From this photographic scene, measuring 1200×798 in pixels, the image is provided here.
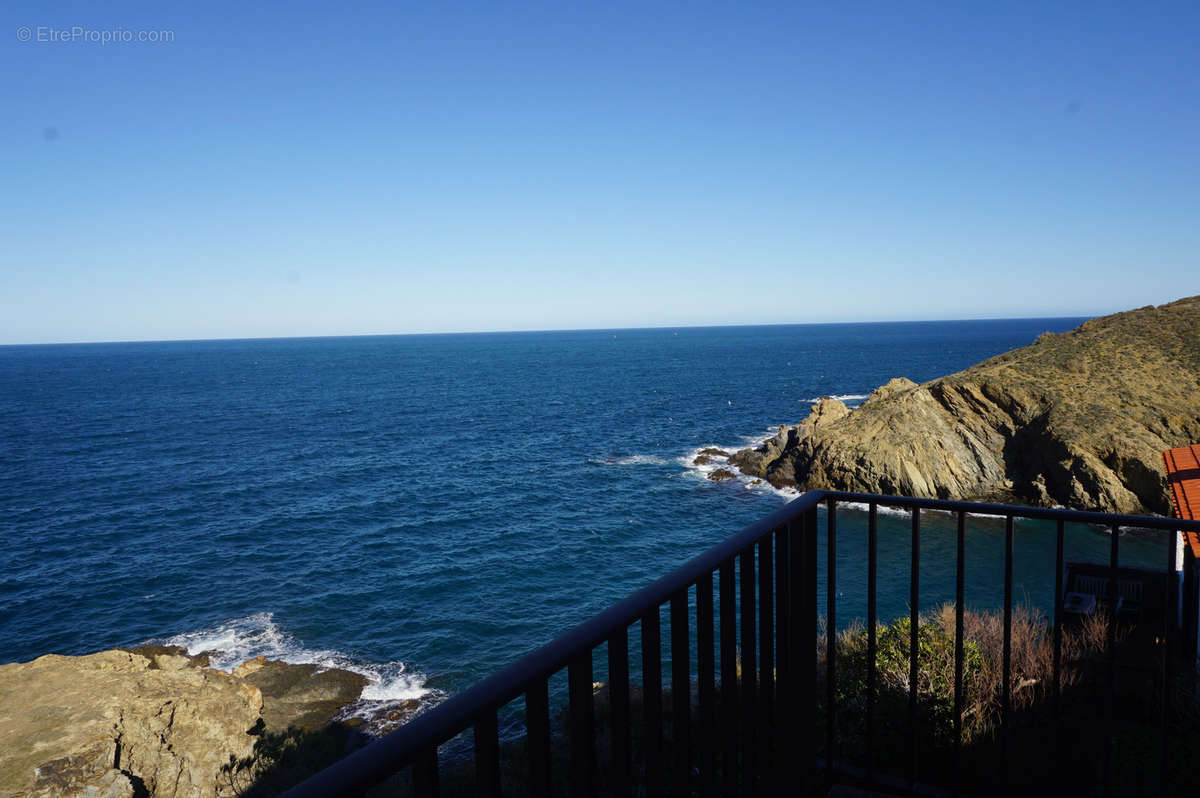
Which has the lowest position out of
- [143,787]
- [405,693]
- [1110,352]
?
[405,693]

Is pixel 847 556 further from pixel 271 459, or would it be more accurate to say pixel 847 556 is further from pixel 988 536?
pixel 271 459

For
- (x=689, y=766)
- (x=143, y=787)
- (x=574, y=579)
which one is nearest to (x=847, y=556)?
(x=574, y=579)

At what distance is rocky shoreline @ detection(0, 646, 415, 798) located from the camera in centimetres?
1205

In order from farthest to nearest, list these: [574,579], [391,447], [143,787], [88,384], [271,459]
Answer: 1. [88,384]
2. [391,447]
3. [271,459]
4. [574,579]
5. [143,787]

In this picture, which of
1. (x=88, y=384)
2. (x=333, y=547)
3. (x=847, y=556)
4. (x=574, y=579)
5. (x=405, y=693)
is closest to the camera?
(x=405, y=693)

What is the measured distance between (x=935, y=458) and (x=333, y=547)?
2576cm

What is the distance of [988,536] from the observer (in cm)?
2895

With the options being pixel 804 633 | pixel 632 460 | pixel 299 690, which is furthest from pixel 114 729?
pixel 632 460

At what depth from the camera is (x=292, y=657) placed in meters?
21.0

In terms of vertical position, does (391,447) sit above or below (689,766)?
below

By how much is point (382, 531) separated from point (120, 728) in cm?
1808

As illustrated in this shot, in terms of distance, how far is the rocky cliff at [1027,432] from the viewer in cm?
2975

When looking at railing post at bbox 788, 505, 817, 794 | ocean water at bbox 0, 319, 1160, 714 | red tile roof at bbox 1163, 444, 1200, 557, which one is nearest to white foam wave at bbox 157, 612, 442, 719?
ocean water at bbox 0, 319, 1160, 714

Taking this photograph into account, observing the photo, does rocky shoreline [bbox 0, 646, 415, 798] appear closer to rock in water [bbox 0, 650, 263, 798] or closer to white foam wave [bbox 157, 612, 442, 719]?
rock in water [bbox 0, 650, 263, 798]
